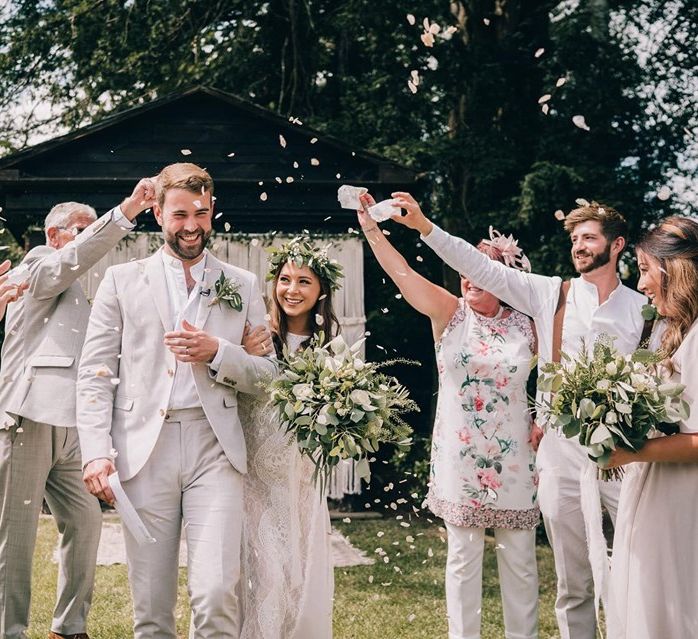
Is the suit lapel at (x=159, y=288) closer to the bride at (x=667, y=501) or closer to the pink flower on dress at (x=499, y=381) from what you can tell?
the pink flower on dress at (x=499, y=381)

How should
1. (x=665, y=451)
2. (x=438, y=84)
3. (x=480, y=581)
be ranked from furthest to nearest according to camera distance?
(x=438, y=84) < (x=480, y=581) < (x=665, y=451)

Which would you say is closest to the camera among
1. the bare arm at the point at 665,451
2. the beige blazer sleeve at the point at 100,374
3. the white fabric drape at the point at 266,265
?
the bare arm at the point at 665,451

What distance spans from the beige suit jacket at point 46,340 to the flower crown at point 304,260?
85cm

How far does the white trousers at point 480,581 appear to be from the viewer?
469cm

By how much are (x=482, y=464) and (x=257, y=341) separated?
142cm

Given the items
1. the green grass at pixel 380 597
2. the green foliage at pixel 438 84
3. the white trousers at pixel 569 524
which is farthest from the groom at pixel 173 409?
the green foliage at pixel 438 84

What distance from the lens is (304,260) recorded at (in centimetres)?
463

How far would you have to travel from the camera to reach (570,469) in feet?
15.5

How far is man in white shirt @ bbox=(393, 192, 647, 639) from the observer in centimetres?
471

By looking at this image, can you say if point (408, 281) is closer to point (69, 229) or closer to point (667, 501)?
point (667, 501)

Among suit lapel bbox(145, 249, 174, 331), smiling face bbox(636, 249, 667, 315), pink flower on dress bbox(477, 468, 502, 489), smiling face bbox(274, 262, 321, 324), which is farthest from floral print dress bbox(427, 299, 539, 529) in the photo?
suit lapel bbox(145, 249, 174, 331)

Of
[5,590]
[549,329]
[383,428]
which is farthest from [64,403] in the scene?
[549,329]

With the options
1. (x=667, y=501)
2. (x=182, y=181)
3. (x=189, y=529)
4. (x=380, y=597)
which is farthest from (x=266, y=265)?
(x=667, y=501)

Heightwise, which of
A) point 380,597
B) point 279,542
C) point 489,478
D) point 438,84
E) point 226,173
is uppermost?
point 438,84
